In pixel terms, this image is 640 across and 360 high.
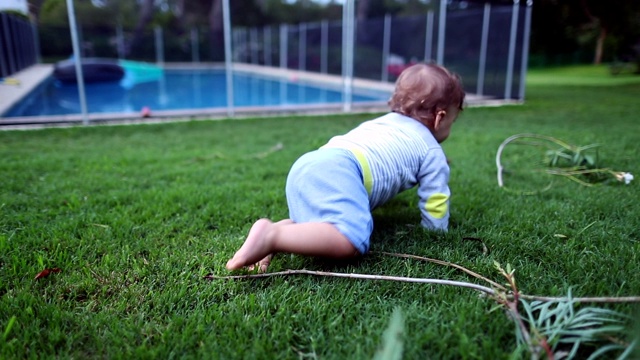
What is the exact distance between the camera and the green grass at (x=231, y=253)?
109cm

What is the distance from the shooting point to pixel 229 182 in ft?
8.64

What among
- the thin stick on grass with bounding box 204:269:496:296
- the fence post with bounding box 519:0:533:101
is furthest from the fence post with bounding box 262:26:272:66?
the thin stick on grass with bounding box 204:269:496:296

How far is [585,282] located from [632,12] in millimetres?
14184

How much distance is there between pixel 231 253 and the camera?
5.26ft

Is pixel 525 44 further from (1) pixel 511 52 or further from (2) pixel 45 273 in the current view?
(2) pixel 45 273

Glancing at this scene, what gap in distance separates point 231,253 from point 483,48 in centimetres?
777

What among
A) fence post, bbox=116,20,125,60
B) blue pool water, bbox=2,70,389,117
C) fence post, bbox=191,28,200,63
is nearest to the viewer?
blue pool water, bbox=2,70,389,117

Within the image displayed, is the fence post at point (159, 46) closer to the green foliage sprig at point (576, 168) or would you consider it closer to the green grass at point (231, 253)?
the green grass at point (231, 253)

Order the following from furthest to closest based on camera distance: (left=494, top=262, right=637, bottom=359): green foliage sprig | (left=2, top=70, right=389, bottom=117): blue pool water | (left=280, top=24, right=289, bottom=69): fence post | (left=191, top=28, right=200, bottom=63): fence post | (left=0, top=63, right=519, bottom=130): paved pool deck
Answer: (left=191, top=28, right=200, bottom=63): fence post → (left=280, top=24, right=289, bottom=69): fence post → (left=2, top=70, right=389, bottom=117): blue pool water → (left=0, top=63, right=519, bottom=130): paved pool deck → (left=494, top=262, right=637, bottom=359): green foliage sprig

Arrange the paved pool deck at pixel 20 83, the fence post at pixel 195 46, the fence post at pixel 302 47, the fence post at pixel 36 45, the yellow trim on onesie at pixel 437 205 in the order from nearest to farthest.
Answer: the yellow trim on onesie at pixel 437 205, the paved pool deck at pixel 20 83, the fence post at pixel 36 45, the fence post at pixel 302 47, the fence post at pixel 195 46

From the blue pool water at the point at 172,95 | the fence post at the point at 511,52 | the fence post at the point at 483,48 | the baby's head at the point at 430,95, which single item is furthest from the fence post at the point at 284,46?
the baby's head at the point at 430,95

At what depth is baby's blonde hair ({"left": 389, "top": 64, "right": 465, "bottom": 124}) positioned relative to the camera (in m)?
1.83

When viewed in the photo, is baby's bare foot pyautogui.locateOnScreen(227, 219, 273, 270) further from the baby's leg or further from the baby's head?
the baby's head

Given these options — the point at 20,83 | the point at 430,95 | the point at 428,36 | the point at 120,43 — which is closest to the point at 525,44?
the point at 428,36
